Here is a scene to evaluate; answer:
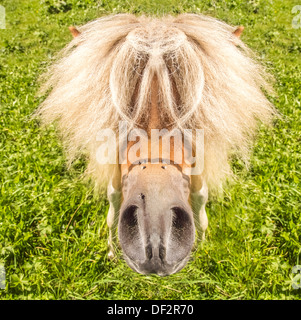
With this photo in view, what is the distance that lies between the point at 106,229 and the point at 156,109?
1706 millimetres

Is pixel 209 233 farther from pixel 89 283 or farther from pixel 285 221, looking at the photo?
pixel 89 283

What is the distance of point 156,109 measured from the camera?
189cm

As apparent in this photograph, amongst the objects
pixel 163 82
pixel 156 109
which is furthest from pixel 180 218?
pixel 163 82

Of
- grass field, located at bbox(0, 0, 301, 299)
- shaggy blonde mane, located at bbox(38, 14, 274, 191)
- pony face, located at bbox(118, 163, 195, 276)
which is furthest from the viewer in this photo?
grass field, located at bbox(0, 0, 301, 299)

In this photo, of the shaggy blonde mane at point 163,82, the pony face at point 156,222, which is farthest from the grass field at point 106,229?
the pony face at point 156,222

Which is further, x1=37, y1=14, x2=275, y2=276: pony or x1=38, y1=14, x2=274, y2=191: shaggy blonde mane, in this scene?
x1=38, y1=14, x2=274, y2=191: shaggy blonde mane

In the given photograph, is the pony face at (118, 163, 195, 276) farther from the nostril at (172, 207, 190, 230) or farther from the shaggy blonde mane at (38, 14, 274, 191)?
the shaggy blonde mane at (38, 14, 274, 191)

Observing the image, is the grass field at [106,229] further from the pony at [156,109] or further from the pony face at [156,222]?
the pony face at [156,222]

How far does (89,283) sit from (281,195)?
202cm

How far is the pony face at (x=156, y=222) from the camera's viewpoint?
160 centimetres

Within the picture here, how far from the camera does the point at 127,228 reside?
1.70m

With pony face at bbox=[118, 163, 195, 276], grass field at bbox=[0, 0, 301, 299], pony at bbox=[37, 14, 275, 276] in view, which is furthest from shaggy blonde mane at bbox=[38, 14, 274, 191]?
grass field at bbox=[0, 0, 301, 299]

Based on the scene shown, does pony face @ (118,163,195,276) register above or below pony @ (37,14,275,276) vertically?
below

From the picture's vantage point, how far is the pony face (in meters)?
1.60
